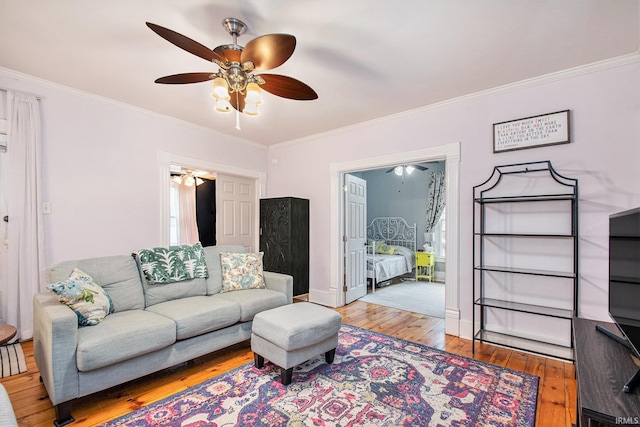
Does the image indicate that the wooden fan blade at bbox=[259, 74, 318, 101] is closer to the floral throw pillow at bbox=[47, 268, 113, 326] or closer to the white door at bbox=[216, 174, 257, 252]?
the floral throw pillow at bbox=[47, 268, 113, 326]

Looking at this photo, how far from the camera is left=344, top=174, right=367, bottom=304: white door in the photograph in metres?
4.43

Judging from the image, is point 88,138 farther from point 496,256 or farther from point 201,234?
point 496,256

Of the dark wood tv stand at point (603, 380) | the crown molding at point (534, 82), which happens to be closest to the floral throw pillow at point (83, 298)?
the dark wood tv stand at point (603, 380)

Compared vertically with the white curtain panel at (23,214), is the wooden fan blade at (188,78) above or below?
above

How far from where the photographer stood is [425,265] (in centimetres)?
612

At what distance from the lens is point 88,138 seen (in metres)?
3.21

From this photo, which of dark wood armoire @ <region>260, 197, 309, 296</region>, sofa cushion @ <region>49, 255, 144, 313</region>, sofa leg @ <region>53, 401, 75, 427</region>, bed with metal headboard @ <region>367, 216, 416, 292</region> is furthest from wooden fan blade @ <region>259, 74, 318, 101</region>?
bed with metal headboard @ <region>367, 216, 416, 292</region>

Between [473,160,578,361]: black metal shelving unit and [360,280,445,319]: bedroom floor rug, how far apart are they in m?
1.02

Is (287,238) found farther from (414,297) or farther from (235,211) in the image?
(414,297)

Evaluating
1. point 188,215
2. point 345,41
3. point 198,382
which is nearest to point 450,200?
point 345,41

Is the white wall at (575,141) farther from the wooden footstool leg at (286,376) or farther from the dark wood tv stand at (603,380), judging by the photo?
the wooden footstool leg at (286,376)

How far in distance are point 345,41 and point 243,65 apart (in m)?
0.80

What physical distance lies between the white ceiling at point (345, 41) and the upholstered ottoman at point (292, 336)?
Answer: 2091mm

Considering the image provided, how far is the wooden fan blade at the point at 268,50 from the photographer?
162 cm
